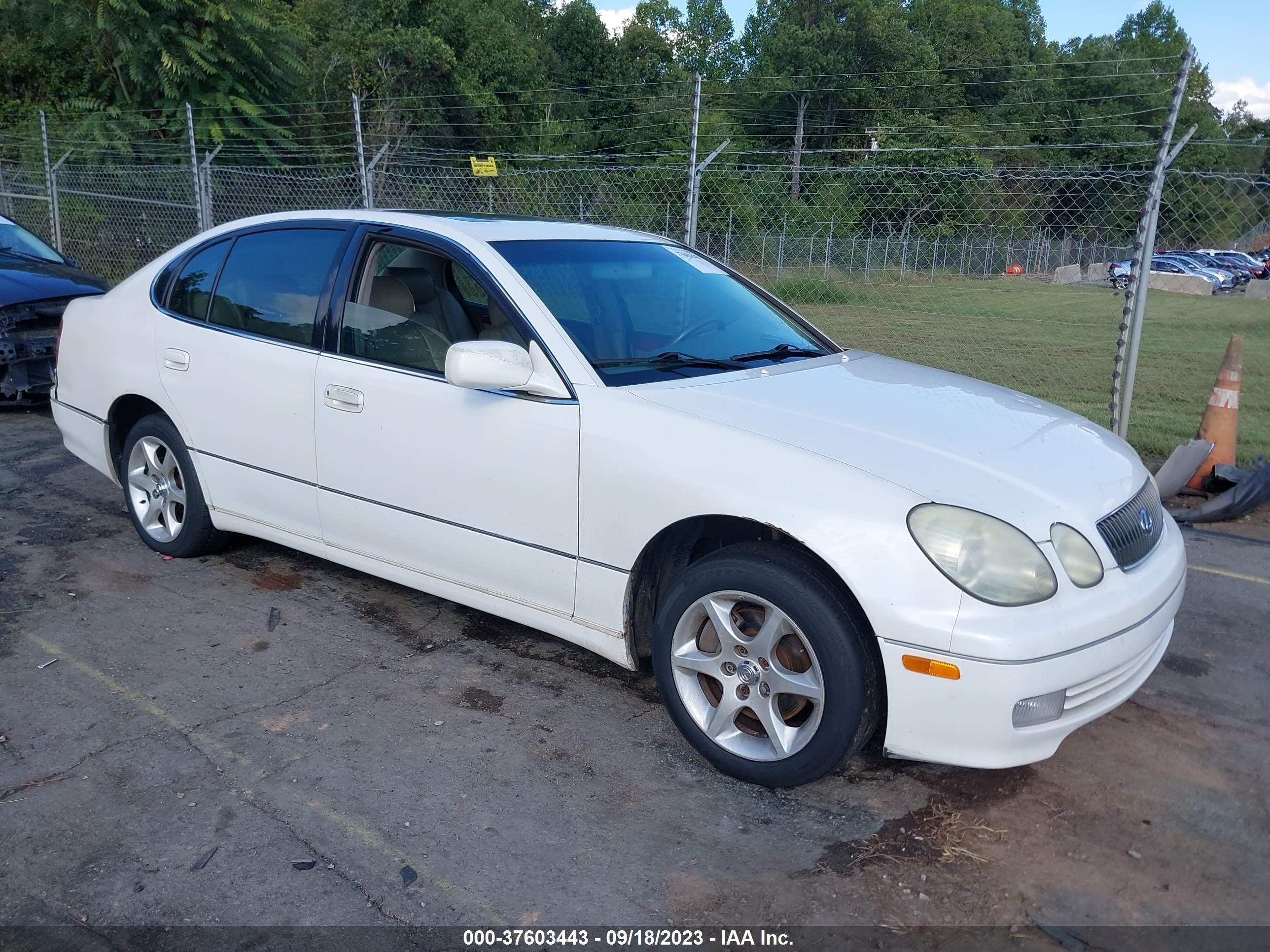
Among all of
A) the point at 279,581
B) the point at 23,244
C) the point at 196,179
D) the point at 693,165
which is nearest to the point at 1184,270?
the point at 693,165

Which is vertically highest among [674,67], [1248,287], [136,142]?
[674,67]

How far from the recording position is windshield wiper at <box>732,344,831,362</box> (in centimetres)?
399

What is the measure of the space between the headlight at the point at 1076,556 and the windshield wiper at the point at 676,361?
1.30 metres

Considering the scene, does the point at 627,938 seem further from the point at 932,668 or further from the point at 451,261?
the point at 451,261

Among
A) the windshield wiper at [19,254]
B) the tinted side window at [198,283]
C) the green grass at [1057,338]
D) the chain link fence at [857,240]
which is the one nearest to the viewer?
the tinted side window at [198,283]

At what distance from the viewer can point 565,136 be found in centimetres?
3478

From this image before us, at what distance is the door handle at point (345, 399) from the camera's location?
13.1ft

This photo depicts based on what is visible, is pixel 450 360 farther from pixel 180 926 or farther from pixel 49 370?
pixel 49 370

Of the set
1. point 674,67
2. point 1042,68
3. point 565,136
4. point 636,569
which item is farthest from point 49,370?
point 1042,68

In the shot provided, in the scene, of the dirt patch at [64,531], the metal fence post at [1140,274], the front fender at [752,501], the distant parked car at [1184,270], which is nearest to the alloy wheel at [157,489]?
the dirt patch at [64,531]

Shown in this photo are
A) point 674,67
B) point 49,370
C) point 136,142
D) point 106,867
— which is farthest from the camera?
point 674,67

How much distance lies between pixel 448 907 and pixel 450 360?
1.67m

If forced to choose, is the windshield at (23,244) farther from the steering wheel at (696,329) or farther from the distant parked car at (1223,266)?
the distant parked car at (1223,266)

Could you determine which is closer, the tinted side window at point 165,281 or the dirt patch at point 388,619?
the dirt patch at point 388,619
